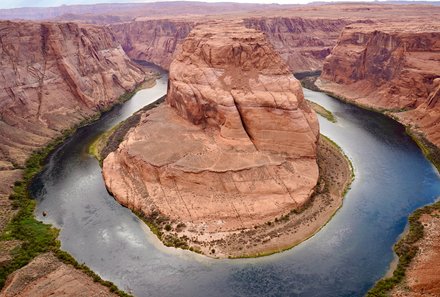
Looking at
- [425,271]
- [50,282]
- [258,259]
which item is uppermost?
[425,271]

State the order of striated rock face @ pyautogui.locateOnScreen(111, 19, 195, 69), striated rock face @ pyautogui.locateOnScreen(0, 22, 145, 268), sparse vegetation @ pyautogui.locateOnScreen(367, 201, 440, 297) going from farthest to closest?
1. striated rock face @ pyautogui.locateOnScreen(111, 19, 195, 69)
2. striated rock face @ pyautogui.locateOnScreen(0, 22, 145, 268)
3. sparse vegetation @ pyautogui.locateOnScreen(367, 201, 440, 297)

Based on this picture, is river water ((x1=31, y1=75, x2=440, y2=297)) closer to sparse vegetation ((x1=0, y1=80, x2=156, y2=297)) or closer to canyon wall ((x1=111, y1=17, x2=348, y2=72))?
sparse vegetation ((x1=0, y1=80, x2=156, y2=297))

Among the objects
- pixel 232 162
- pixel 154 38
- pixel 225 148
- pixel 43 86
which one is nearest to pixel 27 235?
pixel 232 162

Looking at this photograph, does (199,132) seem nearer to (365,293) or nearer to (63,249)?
(63,249)

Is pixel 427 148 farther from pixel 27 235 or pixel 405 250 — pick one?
pixel 27 235

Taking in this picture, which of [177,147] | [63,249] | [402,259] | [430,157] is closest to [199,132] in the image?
[177,147]

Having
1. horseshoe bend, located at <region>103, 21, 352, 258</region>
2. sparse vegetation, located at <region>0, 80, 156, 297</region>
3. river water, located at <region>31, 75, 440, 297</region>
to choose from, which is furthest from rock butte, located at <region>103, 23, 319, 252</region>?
sparse vegetation, located at <region>0, 80, 156, 297</region>
